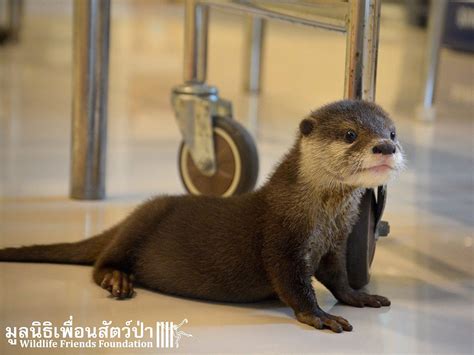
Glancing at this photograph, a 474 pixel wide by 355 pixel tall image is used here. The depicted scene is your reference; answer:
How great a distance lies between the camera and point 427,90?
3.17 meters

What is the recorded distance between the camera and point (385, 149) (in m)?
1.42

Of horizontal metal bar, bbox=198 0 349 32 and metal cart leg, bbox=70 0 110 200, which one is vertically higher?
horizontal metal bar, bbox=198 0 349 32

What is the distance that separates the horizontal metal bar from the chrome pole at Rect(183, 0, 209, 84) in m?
Result: 0.03

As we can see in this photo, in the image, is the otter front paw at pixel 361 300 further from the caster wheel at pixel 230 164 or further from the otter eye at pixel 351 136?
the caster wheel at pixel 230 164

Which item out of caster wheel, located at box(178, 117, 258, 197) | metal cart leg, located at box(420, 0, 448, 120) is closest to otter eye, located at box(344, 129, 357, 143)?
caster wheel, located at box(178, 117, 258, 197)

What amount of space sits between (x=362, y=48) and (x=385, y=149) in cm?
26

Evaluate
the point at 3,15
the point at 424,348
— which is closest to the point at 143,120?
the point at 424,348

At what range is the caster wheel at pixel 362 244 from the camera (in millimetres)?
1601

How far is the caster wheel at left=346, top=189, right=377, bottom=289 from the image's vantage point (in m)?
1.60

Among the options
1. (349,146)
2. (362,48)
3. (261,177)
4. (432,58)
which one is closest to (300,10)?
(362,48)

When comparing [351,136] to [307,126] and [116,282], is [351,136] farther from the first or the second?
[116,282]

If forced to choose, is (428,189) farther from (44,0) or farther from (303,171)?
(44,0)

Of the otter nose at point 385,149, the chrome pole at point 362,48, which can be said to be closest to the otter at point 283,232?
the otter nose at point 385,149

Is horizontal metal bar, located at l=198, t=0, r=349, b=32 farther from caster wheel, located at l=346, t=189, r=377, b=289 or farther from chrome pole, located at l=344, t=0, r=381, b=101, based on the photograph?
caster wheel, located at l=346, t=189, r=377, b=289
